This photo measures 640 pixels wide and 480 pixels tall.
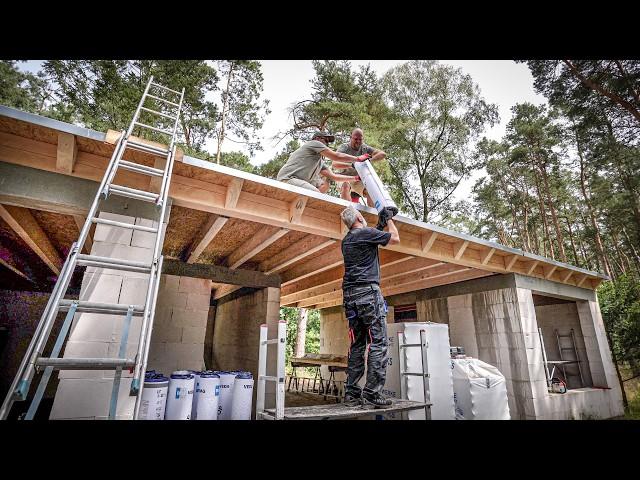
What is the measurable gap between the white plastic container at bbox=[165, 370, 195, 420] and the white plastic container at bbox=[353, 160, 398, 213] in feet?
9.94

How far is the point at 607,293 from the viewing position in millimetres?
11617

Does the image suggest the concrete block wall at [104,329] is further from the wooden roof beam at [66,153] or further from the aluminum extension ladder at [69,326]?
the aluminum extension ladder at [69,326]

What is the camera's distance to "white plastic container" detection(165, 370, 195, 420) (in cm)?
312

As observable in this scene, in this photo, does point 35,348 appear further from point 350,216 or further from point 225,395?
point 350,216

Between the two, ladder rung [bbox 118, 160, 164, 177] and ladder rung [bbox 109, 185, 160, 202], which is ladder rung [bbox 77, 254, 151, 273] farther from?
ladder rung [bbox 118, 160, 164, 177]

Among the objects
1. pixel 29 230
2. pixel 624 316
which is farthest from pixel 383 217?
pixel 624 316

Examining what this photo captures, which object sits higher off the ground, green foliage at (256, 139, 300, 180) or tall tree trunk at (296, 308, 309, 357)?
green foliage at (256, 139, 300, 180)

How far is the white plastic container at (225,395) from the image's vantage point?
3.54m

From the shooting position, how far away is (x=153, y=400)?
115 inches

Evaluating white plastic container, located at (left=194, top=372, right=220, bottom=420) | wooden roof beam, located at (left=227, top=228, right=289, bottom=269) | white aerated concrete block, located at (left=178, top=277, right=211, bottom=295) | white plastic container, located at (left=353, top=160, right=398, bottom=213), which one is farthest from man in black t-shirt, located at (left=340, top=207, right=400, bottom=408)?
white aerated concrete block, located at (left=178, top=277, right=211, bottom=295)
